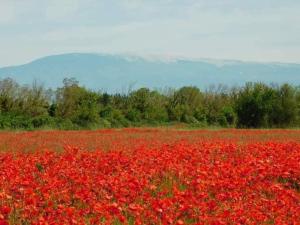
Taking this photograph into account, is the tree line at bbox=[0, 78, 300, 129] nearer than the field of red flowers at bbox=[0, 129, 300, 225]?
No

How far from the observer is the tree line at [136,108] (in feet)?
162

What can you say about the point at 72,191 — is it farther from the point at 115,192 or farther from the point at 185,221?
the point at 185,221

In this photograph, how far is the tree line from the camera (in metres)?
49.4

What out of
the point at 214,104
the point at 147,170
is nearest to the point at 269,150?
the point at 147,170

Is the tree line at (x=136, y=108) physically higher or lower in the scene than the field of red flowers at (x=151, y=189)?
higher

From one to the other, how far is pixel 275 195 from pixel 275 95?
4346 centimetres

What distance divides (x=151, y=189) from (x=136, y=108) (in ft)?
152

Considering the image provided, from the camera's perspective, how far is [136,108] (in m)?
54.4

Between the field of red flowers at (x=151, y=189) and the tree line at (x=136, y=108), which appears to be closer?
the field of red flowers at (x=151, y=189)

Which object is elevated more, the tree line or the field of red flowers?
the tree line

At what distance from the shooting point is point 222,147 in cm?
1329

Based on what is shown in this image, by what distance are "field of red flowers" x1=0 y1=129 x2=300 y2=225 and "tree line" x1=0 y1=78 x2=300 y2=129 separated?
3509 centimetres

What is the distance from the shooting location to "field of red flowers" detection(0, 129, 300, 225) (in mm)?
6367

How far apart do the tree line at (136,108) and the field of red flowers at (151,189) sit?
115 feet
